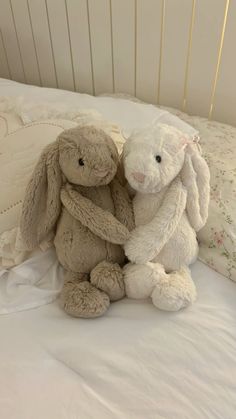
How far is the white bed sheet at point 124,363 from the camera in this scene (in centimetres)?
65

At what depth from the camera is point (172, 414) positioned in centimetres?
64

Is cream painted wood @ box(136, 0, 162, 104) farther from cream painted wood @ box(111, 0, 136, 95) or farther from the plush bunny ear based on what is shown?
the plush bunny ear

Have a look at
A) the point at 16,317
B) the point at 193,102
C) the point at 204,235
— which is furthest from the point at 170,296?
the point at 193,102

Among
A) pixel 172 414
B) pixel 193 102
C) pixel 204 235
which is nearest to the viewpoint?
pixel 172 414

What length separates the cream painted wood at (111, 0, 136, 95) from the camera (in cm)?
138

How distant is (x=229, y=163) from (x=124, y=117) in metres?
0.37

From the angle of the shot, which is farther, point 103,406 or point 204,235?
point 204,235

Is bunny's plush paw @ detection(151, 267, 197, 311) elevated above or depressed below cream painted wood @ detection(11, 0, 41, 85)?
below

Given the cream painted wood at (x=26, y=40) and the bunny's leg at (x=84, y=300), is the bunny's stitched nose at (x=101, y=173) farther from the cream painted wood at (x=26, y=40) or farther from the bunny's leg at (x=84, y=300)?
the cream painted wood at (x=26, y=40)

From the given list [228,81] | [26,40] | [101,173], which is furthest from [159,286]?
[26,40]

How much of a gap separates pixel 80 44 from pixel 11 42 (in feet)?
1.47

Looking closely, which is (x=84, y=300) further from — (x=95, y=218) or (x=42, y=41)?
(x=42, y=41)

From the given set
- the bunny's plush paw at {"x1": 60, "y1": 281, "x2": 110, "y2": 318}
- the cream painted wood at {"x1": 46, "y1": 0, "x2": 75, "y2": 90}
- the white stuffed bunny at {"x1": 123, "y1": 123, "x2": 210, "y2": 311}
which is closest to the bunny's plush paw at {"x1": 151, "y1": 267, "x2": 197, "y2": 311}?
the white stuffed bunny at {"x1": 123, "y1": 123, "x2": 210, "y2": 311}

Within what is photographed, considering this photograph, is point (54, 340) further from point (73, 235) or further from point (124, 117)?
point (124, 117)
